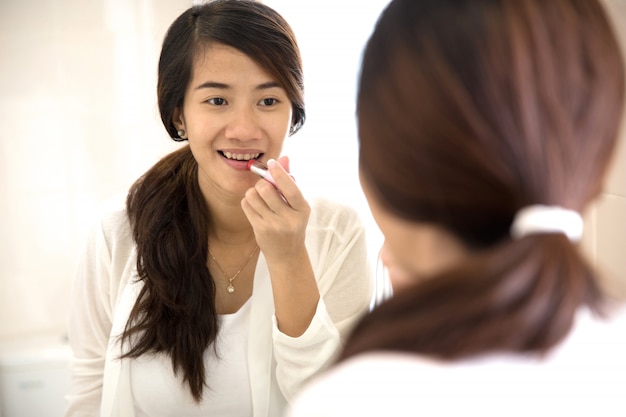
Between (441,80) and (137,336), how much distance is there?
2.62 feet

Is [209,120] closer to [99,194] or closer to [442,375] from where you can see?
[442,375]

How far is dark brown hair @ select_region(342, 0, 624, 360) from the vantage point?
41 cm

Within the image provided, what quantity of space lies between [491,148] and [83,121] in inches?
65.6

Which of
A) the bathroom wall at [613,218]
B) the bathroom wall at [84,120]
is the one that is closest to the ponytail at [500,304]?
the bathroom wall at [613,218]

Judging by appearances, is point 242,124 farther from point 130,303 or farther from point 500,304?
point 500,304

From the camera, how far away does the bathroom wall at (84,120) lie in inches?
69.3

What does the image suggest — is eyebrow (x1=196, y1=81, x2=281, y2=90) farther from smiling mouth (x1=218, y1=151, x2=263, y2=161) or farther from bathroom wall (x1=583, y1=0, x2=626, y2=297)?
bathroom wall (x1=583, y1=0, x2=626, y2=297)

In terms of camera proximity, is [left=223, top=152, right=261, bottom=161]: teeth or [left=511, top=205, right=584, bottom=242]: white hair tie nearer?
[left=511, top=205, right=584, bottom=242]: white hair tie

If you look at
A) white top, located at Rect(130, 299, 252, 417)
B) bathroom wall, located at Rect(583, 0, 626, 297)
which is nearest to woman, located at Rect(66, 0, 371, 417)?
white top, located at Rect(130, 299, 252, 417)

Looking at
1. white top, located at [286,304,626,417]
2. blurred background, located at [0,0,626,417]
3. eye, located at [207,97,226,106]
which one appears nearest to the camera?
white top, located at [286,304,626,417]

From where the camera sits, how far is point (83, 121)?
1870 millimetres

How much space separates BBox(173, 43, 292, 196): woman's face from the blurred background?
69cm

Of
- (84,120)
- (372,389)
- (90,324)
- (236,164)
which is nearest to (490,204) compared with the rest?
(372,389)

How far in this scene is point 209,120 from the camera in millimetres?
1032
